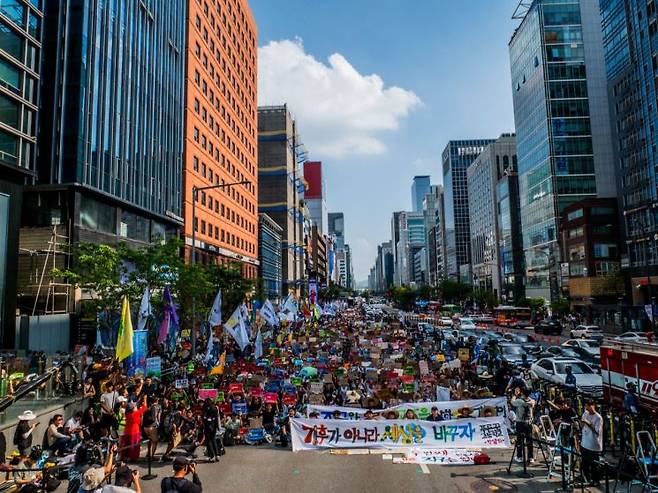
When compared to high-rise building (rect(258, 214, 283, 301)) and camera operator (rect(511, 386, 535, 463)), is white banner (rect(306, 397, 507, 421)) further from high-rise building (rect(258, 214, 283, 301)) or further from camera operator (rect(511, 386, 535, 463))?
high-rise building (rect(258, 214, 283, 301))

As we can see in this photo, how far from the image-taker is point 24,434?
42.7ft

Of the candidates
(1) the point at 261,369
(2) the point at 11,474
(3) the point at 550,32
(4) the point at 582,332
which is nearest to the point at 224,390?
(1) the point at 261,369

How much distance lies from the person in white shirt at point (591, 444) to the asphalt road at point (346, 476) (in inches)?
32.0

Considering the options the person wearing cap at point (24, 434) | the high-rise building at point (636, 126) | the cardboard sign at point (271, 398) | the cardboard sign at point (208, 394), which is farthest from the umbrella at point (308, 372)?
the high-rise building at point (636, 126)

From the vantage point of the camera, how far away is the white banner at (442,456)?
12633 mm

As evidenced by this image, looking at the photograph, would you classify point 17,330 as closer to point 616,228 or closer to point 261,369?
point 261,369

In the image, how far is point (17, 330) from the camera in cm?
2845

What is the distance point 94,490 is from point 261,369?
57.2ft

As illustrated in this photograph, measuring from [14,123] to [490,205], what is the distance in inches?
5266

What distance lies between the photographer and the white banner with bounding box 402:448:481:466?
12633 mm

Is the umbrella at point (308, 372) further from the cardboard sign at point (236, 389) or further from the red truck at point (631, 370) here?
the red truck at point (631, 370)

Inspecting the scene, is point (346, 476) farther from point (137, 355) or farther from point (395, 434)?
point (137, 355)

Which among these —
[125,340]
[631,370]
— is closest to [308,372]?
[125,340]

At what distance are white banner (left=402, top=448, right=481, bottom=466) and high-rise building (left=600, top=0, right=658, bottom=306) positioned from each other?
6300 cm
